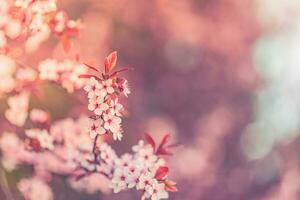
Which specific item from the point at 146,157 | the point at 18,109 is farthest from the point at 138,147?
the point at 18,109

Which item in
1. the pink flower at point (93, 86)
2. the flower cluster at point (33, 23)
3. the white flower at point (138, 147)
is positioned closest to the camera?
the pink flower at point (93, 86)

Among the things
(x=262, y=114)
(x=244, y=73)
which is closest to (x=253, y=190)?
(x=262, y=114)

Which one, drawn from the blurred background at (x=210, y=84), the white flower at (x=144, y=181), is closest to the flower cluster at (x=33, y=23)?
the blurred background at (x=210, y=84)

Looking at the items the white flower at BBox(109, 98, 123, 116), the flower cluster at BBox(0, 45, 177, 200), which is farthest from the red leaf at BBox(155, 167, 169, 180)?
the white flower at BBox(109, 98, 123, 116)

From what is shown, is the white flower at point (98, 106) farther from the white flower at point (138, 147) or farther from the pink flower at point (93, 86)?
the white flower at point (138, 147)

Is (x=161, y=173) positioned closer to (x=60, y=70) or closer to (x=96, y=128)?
(x=96, y=128)
